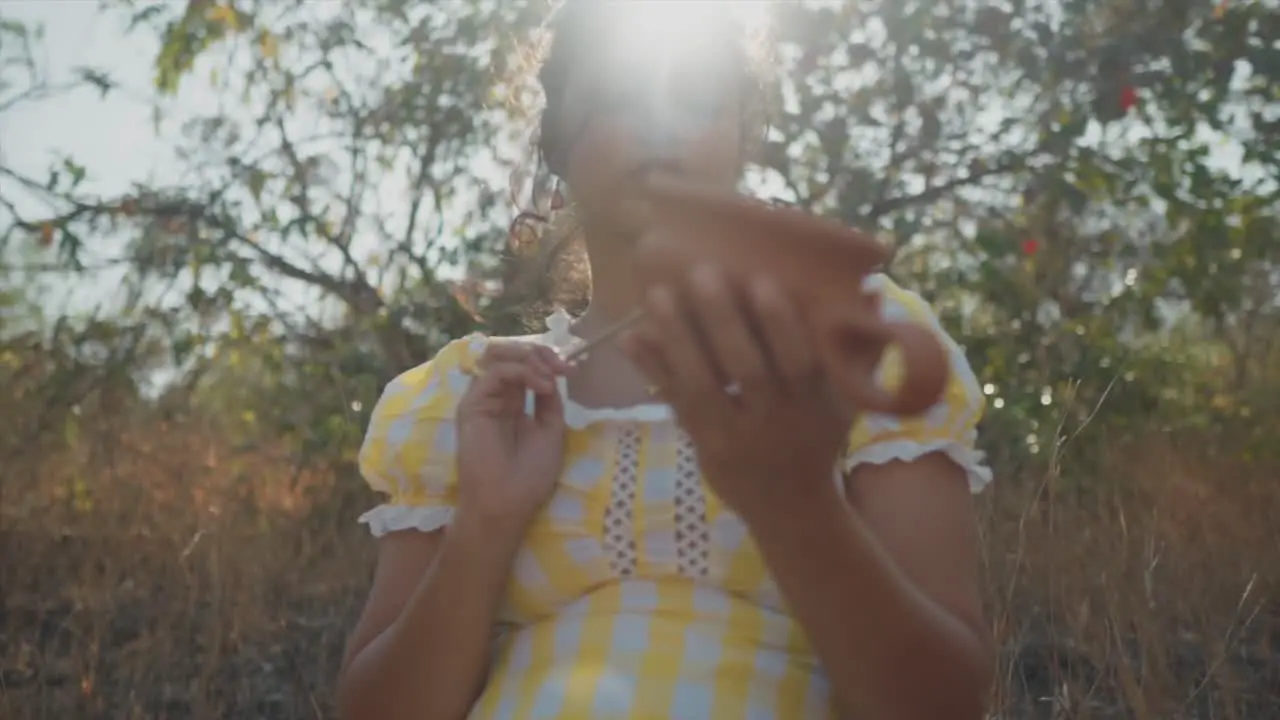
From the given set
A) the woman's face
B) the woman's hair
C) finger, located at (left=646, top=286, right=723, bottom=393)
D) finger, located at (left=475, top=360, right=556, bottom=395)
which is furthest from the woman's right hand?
finger, located at (left=646, top=286, right=723, bottom=393)

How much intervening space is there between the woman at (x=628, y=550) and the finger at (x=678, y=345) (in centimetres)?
21

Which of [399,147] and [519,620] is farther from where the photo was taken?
[399,147]

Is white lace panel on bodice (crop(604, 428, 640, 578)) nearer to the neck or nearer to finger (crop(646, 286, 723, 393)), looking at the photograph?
the neck

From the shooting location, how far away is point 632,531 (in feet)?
3.37

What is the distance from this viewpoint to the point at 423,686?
104 centimetres

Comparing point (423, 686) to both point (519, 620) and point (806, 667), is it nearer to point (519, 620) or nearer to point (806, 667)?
point (519, 620)

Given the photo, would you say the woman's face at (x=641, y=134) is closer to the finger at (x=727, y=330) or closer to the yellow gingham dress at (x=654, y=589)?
the yellow gingham dress at (x=654, y=589)

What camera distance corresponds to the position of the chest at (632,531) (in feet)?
3.29

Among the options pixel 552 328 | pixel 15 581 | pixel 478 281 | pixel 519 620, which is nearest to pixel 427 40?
pixel 478 281

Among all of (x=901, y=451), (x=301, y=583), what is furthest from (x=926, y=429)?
(x=301, y=583)

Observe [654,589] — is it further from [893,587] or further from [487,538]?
[893,587]

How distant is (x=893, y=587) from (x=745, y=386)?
25cm

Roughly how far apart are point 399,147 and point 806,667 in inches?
103

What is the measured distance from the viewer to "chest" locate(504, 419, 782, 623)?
1.00m
